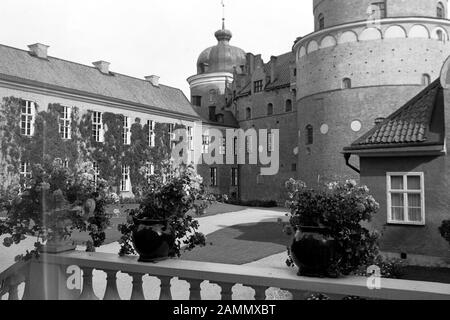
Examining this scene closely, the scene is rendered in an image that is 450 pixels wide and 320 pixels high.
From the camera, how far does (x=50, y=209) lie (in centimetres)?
480

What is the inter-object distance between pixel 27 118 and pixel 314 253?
2530 centimetres

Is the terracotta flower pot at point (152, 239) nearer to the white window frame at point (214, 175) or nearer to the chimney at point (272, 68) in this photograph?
the chimney at point (272, 68)

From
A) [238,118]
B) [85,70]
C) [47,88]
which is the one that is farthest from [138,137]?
[238,118]

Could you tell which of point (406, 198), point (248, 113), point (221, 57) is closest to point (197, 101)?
point (221, 57)

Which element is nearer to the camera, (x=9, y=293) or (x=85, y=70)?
(x=9, y=293)

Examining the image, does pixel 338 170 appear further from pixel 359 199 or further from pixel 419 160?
pixel 359 199

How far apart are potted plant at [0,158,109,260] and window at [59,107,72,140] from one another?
932 inches

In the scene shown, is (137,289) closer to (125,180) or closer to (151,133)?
(125,180)

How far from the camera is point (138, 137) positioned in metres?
32.7

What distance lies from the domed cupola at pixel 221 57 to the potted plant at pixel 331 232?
157ft

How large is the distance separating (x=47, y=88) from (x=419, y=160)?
A: 72.5 ft

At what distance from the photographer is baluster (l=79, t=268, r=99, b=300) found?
4402 mm

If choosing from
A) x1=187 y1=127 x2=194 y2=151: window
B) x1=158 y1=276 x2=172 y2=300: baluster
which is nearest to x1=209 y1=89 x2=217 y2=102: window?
x1=187 y1=127 x2=194 y2=151: window

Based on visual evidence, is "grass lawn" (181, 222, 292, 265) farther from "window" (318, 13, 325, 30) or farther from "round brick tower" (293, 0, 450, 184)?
"window" (318, 13, 325, 30)
